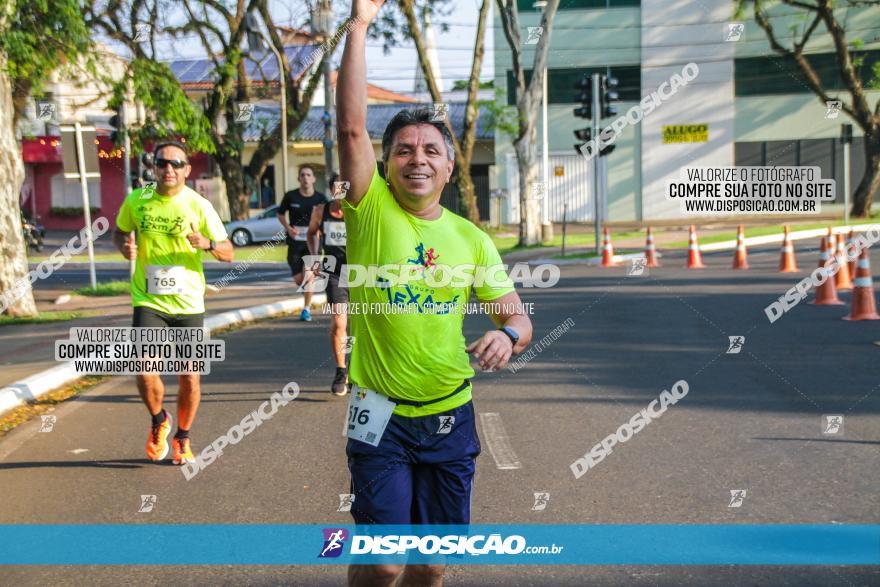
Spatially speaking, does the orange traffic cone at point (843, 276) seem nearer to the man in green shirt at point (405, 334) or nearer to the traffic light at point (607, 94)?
the traffic light at point (607, 94)

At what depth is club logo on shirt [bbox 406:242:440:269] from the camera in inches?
145

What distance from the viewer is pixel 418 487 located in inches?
145

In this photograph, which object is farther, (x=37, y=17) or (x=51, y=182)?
(x=51, y=182)

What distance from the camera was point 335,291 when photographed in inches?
388

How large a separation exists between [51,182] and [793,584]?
50.6 meters

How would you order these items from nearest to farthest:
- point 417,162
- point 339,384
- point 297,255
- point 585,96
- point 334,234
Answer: point 417,162 → point 339,384 → point 334,234 → point 297,255 → point 585,96

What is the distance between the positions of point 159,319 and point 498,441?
8.17 ft

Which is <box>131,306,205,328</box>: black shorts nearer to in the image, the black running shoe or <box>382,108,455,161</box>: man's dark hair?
the black running shoe

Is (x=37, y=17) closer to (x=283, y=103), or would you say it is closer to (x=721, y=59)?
(x=283, y=103)

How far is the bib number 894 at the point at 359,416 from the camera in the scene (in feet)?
11.9

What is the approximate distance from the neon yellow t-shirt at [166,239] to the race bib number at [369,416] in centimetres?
358

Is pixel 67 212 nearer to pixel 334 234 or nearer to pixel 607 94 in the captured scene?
pixel 607 94

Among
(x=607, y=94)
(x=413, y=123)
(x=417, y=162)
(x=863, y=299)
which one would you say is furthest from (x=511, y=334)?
(x=607, y=94)

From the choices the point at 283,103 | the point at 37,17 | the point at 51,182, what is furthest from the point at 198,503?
the point at 51,182
